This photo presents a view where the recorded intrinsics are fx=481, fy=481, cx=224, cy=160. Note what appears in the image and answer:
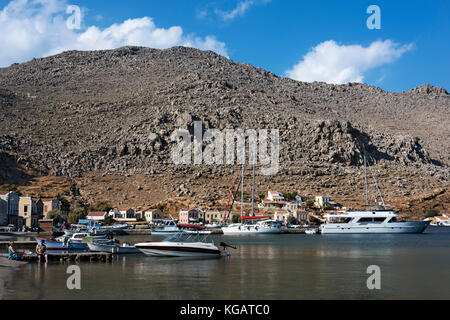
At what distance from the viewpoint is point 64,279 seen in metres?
27.8

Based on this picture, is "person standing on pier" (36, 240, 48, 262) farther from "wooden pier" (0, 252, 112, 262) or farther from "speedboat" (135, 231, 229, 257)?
"speedboat" (135, 231, 229, 257)

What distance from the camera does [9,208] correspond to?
247 feet

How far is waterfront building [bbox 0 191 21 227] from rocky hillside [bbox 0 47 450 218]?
86.1 feet

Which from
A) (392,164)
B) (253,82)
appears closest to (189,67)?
(253,82)

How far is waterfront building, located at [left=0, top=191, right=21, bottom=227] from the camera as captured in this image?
73.7 meters

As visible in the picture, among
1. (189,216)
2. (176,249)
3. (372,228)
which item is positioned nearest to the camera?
(176,249)

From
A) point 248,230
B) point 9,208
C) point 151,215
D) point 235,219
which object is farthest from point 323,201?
point 9,208

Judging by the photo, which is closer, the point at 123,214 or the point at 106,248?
the point at 106,248

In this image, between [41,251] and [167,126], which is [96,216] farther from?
[41,251]

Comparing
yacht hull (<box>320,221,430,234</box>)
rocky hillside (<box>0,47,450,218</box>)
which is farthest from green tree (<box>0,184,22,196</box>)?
yacht hull (<box>320,221,430,234</box>)

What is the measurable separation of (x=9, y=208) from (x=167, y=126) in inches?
2302

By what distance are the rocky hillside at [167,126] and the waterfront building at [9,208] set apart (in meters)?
26.2
